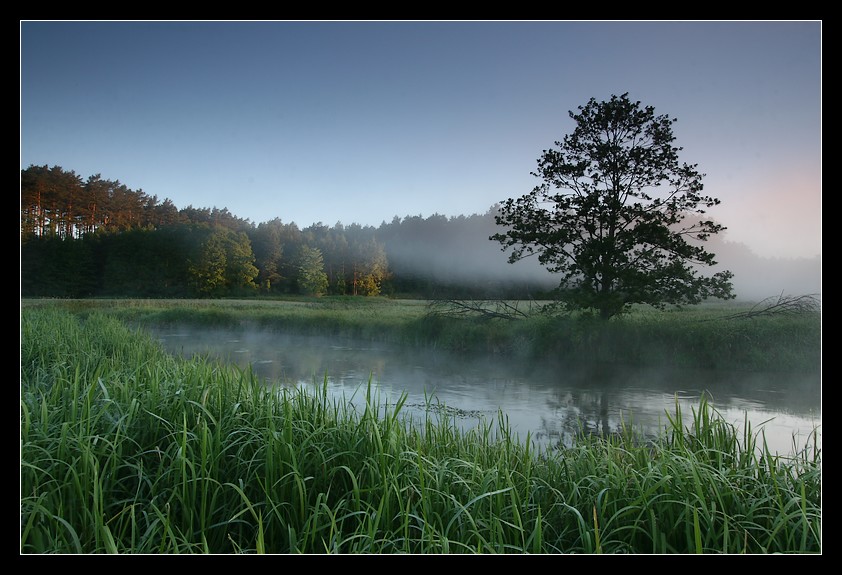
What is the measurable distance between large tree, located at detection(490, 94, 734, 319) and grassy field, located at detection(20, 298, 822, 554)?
0.72 m

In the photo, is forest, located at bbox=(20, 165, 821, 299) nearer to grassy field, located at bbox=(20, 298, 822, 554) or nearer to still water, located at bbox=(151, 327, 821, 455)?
still water, located at bbox=(151, 327, 821, 455)

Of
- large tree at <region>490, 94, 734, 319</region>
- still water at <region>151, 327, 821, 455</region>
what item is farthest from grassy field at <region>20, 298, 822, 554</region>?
large tree at <region>490, 94, 734, 319</region>

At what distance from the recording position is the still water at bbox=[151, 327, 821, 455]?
9.35 ft

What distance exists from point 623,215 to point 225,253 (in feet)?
8.58

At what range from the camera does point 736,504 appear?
7.07 ft

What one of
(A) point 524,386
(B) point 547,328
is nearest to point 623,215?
(B) point 547,328

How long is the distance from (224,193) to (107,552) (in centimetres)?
209

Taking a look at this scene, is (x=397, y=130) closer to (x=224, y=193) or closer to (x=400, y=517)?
(x=224, y=193)

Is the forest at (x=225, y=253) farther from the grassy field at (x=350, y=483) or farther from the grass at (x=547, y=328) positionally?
the grassy field at (x=350, y=483)

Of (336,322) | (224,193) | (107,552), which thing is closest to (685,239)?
(336,322)

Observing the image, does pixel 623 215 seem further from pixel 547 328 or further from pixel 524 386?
pixel 524 386

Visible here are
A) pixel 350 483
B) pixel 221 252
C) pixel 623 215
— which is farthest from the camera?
pixel 221 252

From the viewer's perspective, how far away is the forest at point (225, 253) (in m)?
3.32

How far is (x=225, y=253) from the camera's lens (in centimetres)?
353
